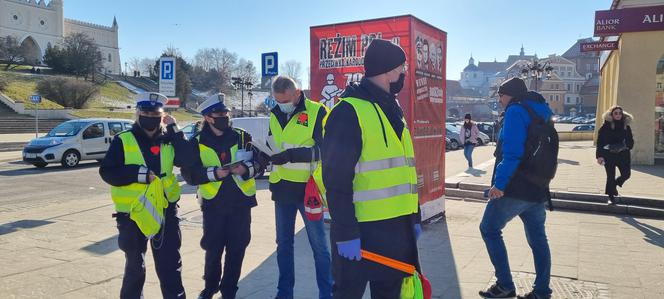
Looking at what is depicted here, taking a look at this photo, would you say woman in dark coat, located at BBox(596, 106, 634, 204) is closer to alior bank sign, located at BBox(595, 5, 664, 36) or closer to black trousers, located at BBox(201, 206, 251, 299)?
black trousers, located at BBox(201, 206, 251, 299)

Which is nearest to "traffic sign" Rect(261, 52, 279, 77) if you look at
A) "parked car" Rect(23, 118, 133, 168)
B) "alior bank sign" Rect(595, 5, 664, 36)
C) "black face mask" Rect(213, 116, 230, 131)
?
"black face mask" Rect(213, 116, 230, 131)

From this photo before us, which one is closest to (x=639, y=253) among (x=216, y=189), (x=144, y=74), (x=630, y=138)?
(x=630, y=138)

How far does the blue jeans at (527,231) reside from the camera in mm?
4289

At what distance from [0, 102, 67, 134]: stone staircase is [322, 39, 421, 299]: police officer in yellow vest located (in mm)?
43839

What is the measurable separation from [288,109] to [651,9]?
1459 centimetres

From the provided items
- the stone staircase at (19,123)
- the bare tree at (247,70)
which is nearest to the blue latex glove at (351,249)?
the stone staircase at (19,123)

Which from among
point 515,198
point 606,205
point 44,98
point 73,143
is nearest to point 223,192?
point 515,198

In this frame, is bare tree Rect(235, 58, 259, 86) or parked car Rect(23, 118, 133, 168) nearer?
parked car Rect(23, 118, 133, 168)

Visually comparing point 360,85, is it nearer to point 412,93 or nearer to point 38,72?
point 412,93

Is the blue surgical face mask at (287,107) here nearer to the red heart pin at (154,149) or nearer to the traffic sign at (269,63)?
the red heart pin at (154,149)

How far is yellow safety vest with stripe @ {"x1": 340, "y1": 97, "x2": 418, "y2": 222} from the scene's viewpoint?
8.93 feet

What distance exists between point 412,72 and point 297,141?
125 inches

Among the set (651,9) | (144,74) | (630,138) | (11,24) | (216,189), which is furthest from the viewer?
(144,74)

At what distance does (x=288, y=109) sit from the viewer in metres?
4.34
